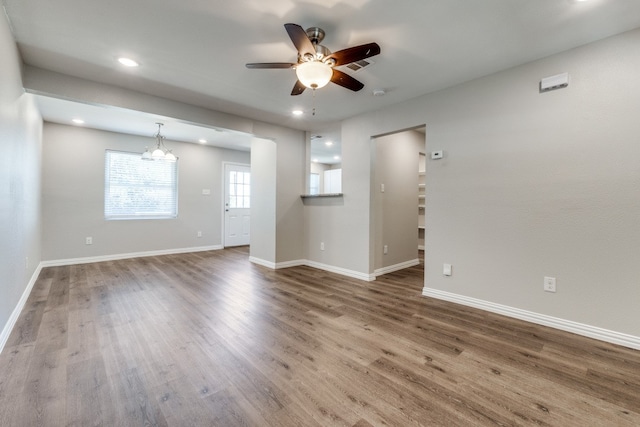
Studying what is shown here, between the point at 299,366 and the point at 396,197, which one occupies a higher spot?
the point at 396,197

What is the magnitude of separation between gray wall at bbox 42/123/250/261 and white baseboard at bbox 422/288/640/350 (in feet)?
17.3

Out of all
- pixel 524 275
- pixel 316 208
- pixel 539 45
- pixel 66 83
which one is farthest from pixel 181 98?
pixel 524 275

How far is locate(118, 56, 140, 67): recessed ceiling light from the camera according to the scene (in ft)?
8.46

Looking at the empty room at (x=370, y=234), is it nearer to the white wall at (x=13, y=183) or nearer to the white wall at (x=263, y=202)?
the white wall at (x=13, y=183)

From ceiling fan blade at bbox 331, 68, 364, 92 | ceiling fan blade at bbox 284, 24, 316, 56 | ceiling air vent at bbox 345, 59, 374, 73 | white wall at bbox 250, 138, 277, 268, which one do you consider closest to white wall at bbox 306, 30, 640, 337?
ceiling air vent at bbox 345, 59, 374, 73

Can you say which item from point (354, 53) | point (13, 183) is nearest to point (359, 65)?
point (354, 53)

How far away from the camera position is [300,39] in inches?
73.3

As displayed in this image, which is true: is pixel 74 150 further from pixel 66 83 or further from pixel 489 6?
pixel 489 6

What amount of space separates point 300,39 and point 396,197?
10.1ft

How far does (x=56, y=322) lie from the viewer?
8.26 ft

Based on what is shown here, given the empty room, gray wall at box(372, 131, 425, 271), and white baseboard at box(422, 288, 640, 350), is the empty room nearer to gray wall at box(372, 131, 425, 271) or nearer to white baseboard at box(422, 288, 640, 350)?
white baseboard at box(422, 288, 640, 350)

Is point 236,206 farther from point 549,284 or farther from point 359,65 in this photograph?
point 549,284

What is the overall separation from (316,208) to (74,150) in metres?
4.36

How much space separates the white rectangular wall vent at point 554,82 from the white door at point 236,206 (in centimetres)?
568
